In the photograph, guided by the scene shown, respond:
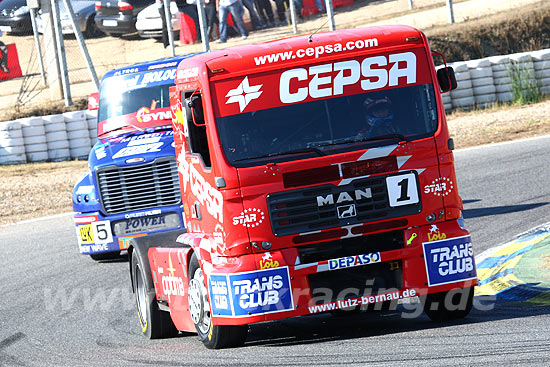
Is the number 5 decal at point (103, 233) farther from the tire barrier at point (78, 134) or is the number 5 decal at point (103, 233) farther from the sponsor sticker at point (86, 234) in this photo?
the tire barrier at point (78, 134)

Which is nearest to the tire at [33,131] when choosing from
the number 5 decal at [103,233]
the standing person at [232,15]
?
the standing person at [232,15]

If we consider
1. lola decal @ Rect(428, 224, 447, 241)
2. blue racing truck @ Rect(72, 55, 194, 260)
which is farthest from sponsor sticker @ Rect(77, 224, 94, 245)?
lola decal @ Rect(428, 224, 447, 241)

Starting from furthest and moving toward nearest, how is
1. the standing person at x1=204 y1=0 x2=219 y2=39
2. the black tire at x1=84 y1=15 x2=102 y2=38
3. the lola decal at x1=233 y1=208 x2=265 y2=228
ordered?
the black tire at x1=84 y1=15 x2=102 y2=38
the standing person at x1=204 y1=0 x2=219 y2=39
the lola decal at x1=233 y1=208 x2=265 y2=228

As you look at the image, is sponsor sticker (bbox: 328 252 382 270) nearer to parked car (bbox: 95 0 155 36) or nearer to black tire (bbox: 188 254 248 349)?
black tire (bbox: 188 254 248 349)

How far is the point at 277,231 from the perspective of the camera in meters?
7.11

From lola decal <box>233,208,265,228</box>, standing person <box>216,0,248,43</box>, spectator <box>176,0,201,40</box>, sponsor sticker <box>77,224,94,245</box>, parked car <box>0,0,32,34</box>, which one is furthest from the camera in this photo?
parked car <box>0,0,32,34</box>

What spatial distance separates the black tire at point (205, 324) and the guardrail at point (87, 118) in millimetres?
13566

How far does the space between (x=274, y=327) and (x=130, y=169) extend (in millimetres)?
4476

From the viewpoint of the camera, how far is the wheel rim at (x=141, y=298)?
8797 mm

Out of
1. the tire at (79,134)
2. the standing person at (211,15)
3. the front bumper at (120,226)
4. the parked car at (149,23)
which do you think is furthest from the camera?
the parked car at (149,23)

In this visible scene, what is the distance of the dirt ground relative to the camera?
59.9 feet

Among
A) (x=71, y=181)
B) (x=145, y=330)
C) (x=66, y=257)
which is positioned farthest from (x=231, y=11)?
(x=145, y=330)

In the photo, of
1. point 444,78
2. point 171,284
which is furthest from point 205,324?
point 444,78

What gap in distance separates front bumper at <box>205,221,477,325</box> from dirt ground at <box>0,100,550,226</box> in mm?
10992
